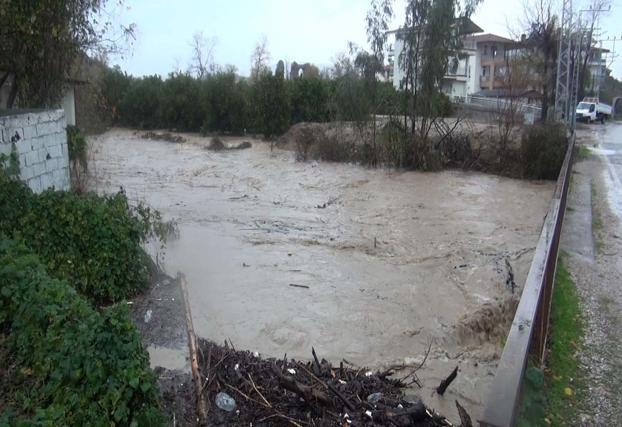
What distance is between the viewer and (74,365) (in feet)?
12.2

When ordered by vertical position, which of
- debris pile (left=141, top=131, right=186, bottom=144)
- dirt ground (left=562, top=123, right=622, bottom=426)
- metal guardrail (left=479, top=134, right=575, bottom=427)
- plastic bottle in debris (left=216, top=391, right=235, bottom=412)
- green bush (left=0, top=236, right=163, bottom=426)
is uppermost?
metal guardrail (left=479, top=134, right=575, bottom=427)

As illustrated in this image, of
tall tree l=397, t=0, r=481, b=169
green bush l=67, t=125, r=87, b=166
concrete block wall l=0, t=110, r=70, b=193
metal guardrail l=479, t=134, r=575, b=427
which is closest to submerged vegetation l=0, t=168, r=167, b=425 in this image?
concrete block wall l=0, t=110, r=70, b=193

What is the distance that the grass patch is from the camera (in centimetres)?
348

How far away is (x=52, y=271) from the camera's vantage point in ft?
20.7

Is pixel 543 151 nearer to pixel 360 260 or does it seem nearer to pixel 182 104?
pixel 360 260

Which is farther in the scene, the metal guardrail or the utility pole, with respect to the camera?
the utility pole

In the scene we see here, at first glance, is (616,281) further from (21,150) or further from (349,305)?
(21,150)

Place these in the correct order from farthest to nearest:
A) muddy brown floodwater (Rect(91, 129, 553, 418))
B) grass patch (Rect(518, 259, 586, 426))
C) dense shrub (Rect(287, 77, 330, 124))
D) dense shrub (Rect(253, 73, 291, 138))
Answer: dense shrub (Rect(287, 77, 330, 124))
dense shrub (Rect(253, 73, 291, 138))
muddy brown floodwater (Rect(91, 129, 553, 418))
grass patch (Rect(518, 259, 586, 426))

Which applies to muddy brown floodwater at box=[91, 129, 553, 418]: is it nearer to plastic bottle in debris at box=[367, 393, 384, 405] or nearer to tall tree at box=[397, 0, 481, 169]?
plastic bottle in debris at box=[367, 393, 384, 405]

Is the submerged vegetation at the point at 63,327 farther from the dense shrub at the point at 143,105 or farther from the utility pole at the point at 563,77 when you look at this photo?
the dense shrub at the point at 143,105

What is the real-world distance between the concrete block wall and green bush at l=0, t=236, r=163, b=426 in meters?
3.48

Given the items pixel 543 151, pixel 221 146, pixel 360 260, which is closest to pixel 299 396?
pixel 360 260

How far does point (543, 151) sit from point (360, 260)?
38.5 feet

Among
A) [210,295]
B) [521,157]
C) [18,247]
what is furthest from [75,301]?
[521,157]
